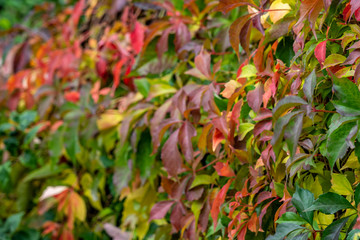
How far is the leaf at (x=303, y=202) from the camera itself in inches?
29.2

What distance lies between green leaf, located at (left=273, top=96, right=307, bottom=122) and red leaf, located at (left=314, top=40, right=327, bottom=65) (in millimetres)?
116

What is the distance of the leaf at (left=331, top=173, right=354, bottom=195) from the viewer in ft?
2.49

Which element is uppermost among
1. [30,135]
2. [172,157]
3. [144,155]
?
[172,157]

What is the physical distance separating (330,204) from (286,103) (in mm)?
195

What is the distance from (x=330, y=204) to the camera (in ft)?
2.33

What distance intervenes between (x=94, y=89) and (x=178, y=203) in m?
0.81

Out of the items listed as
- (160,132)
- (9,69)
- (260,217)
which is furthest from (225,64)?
(9,69)

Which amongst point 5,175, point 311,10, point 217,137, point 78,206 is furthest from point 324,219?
point 5,175

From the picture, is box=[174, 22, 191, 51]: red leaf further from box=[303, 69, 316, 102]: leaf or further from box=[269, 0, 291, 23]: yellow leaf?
box=[303, 69, 316, 102]: leaf

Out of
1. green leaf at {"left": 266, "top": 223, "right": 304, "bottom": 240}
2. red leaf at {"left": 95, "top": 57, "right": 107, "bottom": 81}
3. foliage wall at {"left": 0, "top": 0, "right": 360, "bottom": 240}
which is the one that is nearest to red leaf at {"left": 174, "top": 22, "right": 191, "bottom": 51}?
foliage wall at {"left": 0, "top": 0, "right": 360, "bottom": 240}

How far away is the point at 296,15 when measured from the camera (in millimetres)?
875

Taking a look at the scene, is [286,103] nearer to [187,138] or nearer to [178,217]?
[187,138]

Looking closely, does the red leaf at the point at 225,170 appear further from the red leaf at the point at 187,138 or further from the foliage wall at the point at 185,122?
the red leaf at the point at 187,138

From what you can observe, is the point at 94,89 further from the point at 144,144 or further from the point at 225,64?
the point at 225,64
